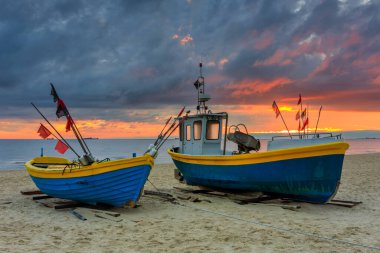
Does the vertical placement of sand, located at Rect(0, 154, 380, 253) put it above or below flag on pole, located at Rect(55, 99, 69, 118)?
below

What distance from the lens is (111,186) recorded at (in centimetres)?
1009

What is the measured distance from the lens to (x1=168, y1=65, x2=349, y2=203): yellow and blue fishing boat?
10.5m

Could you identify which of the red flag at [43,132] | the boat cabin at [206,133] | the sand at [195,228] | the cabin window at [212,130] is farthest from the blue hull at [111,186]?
the cabin window at [212,130]

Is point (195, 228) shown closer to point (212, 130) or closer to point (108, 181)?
point (108, 181)

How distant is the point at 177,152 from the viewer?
1583cm

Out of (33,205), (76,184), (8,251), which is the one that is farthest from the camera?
(33,205)

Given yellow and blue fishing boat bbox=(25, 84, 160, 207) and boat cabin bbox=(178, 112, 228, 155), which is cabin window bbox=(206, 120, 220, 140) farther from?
yellow and blue fishing boat bbox=(25, 84, 160, 207)

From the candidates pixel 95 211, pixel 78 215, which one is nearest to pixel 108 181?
pixel 95 211

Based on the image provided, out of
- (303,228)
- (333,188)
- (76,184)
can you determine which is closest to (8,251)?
(76,184)

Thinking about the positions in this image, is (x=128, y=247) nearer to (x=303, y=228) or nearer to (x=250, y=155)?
(x=303, y=228)

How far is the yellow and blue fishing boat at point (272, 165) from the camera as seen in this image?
10508 millimetres

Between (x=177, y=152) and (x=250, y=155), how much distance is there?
518cm

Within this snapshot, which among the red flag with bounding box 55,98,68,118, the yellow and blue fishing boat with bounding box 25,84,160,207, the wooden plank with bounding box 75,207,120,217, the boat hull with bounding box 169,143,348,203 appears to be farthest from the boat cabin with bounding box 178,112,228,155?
the red flag with bounding box 55,98,68,118

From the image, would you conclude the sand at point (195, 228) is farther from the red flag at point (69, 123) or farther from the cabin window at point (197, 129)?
the cabin window at point (197, 129)
